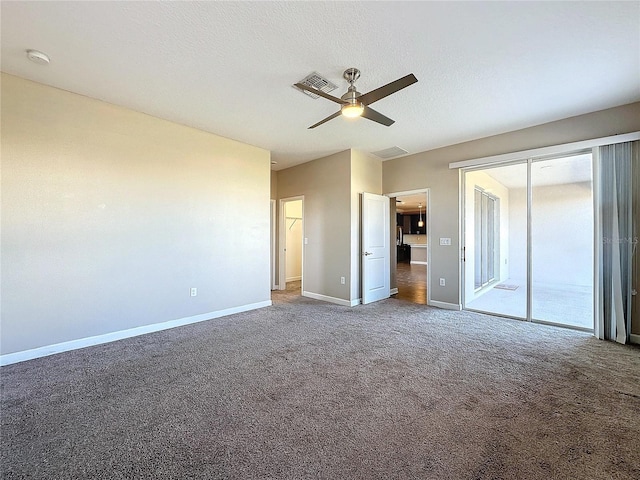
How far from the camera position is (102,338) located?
3.22 metres

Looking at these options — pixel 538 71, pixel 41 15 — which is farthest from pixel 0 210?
pixel 538 71

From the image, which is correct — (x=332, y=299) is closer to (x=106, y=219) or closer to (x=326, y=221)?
(x=326, y=221)

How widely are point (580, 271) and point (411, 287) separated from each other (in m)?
3.27

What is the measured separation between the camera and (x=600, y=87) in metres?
2.91

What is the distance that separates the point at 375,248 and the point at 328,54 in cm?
357

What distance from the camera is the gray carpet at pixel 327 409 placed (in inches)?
58.7

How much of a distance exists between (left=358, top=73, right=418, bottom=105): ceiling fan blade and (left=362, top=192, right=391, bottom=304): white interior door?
2700 millimetres

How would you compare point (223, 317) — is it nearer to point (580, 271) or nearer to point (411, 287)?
point (411, 287)

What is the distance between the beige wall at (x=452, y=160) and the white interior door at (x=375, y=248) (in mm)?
577

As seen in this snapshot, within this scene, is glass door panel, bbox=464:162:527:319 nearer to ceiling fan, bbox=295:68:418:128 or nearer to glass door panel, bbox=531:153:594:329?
glass door panel, bbox=531:153:594:329

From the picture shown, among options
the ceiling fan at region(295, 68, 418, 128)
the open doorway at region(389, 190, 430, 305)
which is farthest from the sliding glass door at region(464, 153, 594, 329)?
the ceiling fan at region(295, 68, 418, 128)

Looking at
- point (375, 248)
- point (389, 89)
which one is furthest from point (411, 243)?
point (389, 89)

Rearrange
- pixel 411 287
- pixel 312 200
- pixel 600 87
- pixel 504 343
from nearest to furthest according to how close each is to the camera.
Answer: pixel 600 87 → pixel 504 343 → pixel 312 200 → pixel 411 287

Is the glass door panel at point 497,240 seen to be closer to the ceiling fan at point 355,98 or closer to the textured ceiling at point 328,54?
the textured ceiling at point 328,54
